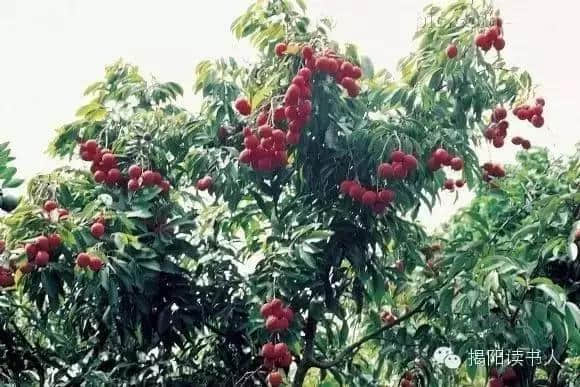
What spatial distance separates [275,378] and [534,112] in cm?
134

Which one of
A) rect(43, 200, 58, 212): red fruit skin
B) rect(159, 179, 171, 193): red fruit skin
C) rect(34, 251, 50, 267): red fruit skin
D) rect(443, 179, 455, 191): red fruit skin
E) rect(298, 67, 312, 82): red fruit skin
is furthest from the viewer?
rect(443, 179, 455, 191): red fruit skin

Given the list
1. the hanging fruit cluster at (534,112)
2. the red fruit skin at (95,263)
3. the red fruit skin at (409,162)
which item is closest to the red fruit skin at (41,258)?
the red fruit skin at (95,263)

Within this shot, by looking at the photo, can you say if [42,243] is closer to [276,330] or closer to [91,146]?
[91,146]

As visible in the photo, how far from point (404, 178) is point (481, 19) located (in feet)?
2.15

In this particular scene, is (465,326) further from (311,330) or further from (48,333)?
(48,333)

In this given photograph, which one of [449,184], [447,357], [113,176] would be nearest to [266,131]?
[113,176]

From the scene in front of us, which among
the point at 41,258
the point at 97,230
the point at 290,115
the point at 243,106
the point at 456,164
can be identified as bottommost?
the point at 41,258

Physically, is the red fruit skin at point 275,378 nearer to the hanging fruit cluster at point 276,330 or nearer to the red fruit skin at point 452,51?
the hanging fruit cluster at point 276,330

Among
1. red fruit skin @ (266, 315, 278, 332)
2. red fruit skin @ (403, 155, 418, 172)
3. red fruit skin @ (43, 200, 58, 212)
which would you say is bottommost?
red fruit skin @ (266, 315, 278, 332)

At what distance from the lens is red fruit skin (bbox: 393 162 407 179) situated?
8.16 feet

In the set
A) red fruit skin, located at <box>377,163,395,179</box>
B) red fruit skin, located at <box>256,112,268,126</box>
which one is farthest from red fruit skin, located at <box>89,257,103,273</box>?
red fruit skin, located at <box>377,163,395,179</box>

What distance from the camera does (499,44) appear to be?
268cm

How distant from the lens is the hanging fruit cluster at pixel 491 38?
2.67 metres

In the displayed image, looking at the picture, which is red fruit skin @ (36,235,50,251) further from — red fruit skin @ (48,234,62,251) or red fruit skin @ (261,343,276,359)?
red fruit skin @ (261,343,276,359)
